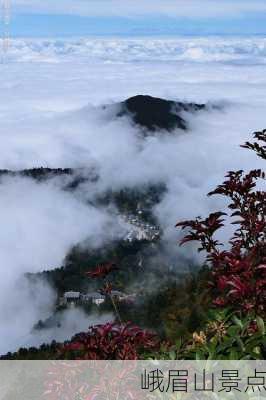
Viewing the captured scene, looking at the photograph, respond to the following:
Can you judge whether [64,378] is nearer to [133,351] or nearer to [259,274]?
[133,351]

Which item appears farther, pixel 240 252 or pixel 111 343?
pixel 240 252

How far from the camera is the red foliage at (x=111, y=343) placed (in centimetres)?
533

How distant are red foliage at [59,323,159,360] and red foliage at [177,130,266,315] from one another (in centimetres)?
89

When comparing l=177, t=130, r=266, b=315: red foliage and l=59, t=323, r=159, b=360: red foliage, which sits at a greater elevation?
l=177, t=130, r=266, b=315: red foliage

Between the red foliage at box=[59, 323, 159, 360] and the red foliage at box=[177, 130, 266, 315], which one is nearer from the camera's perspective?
the red foliage at box=[59, 323, 159, 360]

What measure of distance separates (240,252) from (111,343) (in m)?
1.98

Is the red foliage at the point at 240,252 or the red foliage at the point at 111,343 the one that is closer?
the red foliage at the point at 111,343

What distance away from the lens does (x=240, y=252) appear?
21.8ft

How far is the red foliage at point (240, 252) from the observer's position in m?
5.62

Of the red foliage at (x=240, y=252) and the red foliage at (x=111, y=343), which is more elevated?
the red foliage at (x=240, y=252)

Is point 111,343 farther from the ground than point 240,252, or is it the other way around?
point 240,252

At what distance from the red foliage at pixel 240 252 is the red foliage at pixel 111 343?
0.89m

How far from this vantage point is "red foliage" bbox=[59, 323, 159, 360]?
17.5 feet

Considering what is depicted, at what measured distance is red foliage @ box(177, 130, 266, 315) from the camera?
5621 millimetres
